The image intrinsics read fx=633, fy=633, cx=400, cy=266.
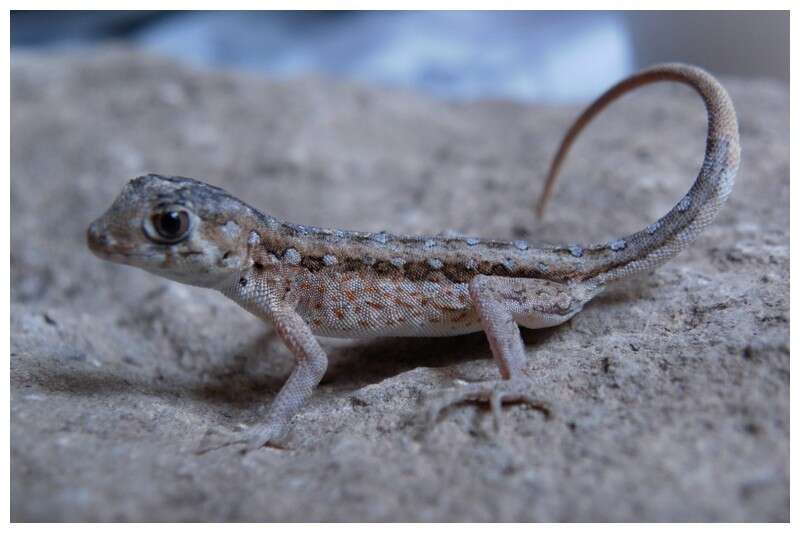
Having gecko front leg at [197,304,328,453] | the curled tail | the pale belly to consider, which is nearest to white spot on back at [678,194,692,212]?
the curled tail

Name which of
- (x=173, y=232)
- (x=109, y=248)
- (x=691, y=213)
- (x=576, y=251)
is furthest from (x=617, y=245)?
(x=109, y=248)

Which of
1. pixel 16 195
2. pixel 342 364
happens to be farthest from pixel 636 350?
pixel 16 195

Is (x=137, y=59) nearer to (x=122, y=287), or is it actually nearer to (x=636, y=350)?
(x=122, y=287)

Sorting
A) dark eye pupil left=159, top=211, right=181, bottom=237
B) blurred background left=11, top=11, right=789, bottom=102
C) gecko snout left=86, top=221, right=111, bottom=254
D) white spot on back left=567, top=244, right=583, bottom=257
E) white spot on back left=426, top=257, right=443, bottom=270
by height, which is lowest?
white spot on back left=426, top=257, right=443, bottom=270

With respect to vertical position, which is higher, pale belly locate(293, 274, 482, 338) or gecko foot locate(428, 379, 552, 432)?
pale belly locate(293, 274, 482, 338)

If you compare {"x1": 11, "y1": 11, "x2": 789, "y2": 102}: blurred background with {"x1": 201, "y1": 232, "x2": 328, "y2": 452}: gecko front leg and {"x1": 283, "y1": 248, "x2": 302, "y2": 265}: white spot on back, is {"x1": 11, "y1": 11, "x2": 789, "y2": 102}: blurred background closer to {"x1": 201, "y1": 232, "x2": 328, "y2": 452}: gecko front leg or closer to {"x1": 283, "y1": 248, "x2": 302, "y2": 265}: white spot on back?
{"x1": 283, "y1": 248, "x2": 302, "y2": 265}: white spot on back

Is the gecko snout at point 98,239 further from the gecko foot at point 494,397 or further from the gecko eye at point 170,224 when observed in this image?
the gecko foot at point 494,397
